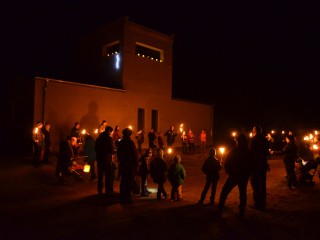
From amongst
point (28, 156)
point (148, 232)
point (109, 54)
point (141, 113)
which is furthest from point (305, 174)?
point (109, 54)

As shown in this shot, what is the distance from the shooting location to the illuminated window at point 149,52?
2472 cm

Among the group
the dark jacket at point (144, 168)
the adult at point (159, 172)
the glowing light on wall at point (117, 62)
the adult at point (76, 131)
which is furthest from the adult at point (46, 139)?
the glowing light on wall at point (117, 62)

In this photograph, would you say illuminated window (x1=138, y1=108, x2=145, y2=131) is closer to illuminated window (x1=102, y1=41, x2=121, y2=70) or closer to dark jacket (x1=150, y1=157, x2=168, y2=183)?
illuminated window (x1=102, y1=41, x2=121, y2=70)

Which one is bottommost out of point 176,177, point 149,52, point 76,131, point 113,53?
point 176,177

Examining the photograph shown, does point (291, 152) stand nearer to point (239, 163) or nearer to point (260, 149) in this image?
point (260, 149)

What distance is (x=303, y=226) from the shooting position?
673 cm

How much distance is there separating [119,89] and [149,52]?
4.82 meters

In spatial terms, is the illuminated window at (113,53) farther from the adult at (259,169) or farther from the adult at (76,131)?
the adult at (259,169)

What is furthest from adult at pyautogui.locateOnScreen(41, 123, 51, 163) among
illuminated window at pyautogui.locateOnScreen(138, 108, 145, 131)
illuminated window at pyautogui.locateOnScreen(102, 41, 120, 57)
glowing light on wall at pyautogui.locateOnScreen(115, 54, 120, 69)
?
illuminated window at pyautogui.locateOnScreen(102, 41, 120, 57)

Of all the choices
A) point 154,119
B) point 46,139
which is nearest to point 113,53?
point 154,119

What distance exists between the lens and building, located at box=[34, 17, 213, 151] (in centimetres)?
1895

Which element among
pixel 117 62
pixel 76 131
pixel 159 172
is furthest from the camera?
pixel 117 62

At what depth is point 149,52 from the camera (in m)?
25.7

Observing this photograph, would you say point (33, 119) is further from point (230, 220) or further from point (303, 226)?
point (303, 226)
